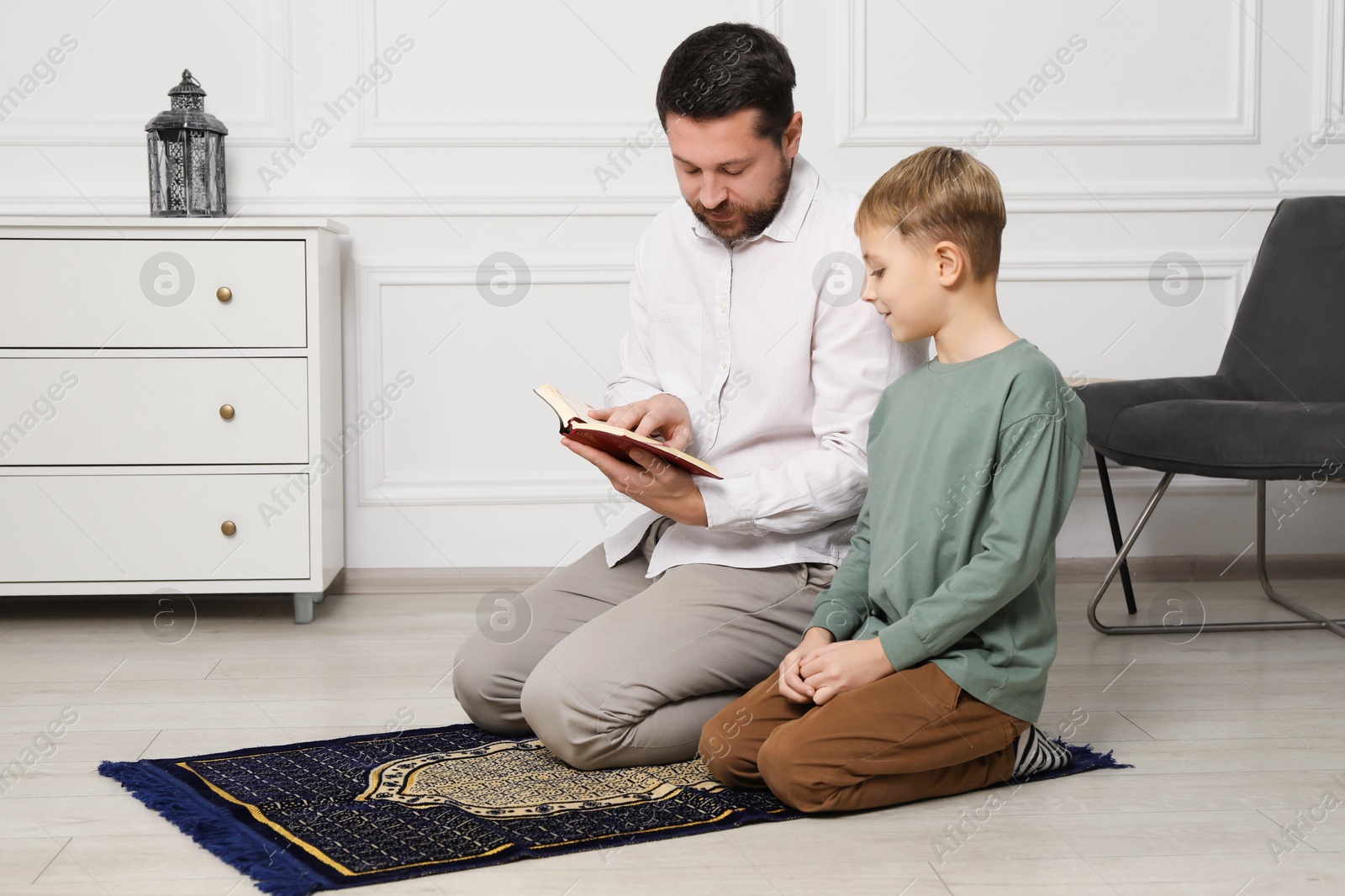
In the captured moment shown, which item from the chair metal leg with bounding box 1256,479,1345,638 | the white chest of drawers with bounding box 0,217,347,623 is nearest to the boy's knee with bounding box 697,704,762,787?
the white chest of drawers with bounding box 0,217,347,623

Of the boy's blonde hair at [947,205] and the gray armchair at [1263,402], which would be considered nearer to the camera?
the boy's blonde hair at [947,205]

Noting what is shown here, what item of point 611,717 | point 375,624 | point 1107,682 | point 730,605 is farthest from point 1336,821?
point 375,624

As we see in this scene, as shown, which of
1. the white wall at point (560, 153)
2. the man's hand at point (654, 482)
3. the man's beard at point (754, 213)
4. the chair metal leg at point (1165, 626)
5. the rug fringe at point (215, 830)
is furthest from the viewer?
the white wall at point (560, 153)

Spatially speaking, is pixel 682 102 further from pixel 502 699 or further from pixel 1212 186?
pixel 1212 186

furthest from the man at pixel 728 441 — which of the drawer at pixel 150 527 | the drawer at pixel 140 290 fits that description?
the drawer at pixel 140 290

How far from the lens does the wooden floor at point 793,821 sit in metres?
1.26

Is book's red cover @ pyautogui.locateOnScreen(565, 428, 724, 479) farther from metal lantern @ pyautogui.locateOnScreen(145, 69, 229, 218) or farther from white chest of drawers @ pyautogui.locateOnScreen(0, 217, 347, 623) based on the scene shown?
metal lantern @ pyautogui.locateOnScreen(145, 69, 229, 218)

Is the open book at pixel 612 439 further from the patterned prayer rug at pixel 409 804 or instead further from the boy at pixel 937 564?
the patterned prayer rug at pixel 409 804

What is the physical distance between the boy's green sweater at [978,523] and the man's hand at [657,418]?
30cm

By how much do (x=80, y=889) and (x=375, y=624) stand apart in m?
→ 1.24

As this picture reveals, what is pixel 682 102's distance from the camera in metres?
1.53

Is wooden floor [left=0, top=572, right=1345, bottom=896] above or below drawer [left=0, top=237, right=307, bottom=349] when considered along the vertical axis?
below

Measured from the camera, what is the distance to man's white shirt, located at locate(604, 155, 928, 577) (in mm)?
1562

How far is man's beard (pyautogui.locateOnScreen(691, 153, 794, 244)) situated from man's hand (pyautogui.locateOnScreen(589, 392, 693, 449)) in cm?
25
